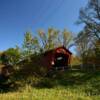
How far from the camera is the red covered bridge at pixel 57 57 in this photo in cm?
4088

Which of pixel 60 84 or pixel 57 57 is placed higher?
pixel 57 57

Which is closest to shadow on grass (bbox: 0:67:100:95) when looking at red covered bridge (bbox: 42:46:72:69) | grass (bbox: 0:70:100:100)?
grass (bbox: 0:70:100:100)

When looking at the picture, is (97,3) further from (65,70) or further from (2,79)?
(2,79)

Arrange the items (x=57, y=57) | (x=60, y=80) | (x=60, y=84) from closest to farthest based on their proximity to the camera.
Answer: (x=60, y=84) < (x=60, y=80) < (x=57, y=57)

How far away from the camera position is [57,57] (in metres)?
45.0

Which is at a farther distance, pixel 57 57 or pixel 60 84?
pixel 57 57

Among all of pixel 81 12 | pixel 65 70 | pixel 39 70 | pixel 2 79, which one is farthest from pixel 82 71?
pixel 81 12

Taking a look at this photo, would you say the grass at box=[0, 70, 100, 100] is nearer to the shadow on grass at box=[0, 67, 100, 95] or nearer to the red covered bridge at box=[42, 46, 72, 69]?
the shadow on grass at box=[0, 67, 100, 95]

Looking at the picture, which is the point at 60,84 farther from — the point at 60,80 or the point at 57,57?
the point at 57,57

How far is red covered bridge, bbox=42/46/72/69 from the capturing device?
4088 centimetres

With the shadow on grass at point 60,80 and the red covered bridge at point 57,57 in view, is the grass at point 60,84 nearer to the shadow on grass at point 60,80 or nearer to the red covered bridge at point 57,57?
the shadow on grass at point 60,80

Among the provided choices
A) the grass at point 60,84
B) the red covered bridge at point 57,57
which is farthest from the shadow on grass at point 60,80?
the red covered bridge at point 57,57

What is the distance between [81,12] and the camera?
158ft

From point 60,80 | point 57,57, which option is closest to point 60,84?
point 60,80
